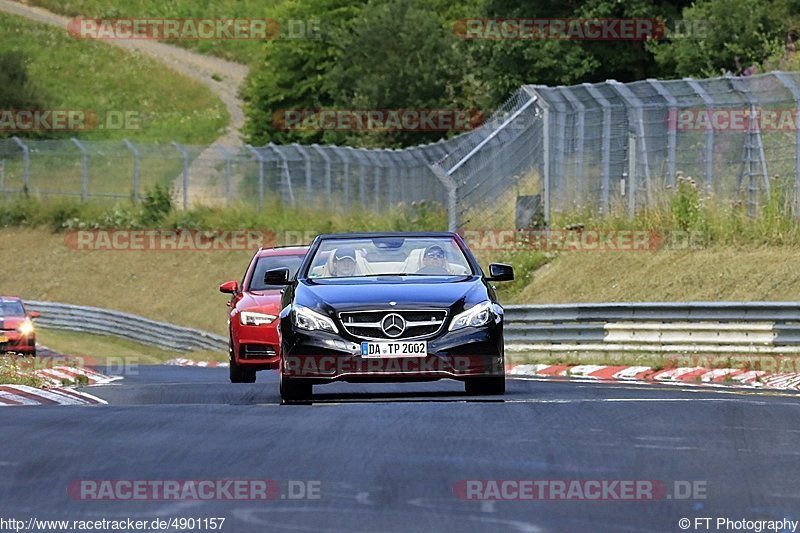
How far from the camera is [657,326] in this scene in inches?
886

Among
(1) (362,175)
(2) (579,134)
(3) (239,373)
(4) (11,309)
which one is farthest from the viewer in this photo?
(1) (362,175)

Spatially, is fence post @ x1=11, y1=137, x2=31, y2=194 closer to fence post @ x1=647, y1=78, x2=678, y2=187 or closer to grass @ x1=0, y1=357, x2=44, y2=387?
fence post @ x1=647, y1=78, x2=678, y2=187

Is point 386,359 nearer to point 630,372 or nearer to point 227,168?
point 630,372

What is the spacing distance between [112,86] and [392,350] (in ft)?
306

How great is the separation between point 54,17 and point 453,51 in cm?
5868

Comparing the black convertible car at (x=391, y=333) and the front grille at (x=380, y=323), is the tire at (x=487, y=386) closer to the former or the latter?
the black convertible car at (x=391, y=333)

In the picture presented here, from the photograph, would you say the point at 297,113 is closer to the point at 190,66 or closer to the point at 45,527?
the point at 190,66

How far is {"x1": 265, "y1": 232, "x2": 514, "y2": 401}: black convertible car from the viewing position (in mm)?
13961

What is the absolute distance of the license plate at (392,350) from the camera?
1393 cm

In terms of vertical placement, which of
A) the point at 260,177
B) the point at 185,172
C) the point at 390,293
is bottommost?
the point at 260,177

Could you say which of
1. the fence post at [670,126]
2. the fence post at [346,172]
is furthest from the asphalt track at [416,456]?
the fence post at [346,172]

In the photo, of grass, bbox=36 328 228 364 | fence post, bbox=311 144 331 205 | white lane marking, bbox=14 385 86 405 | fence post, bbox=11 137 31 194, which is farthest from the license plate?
fence post, bbox=11 137 31 194

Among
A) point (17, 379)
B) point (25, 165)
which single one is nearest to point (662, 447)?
point (17, 379)

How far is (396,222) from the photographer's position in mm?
42000
